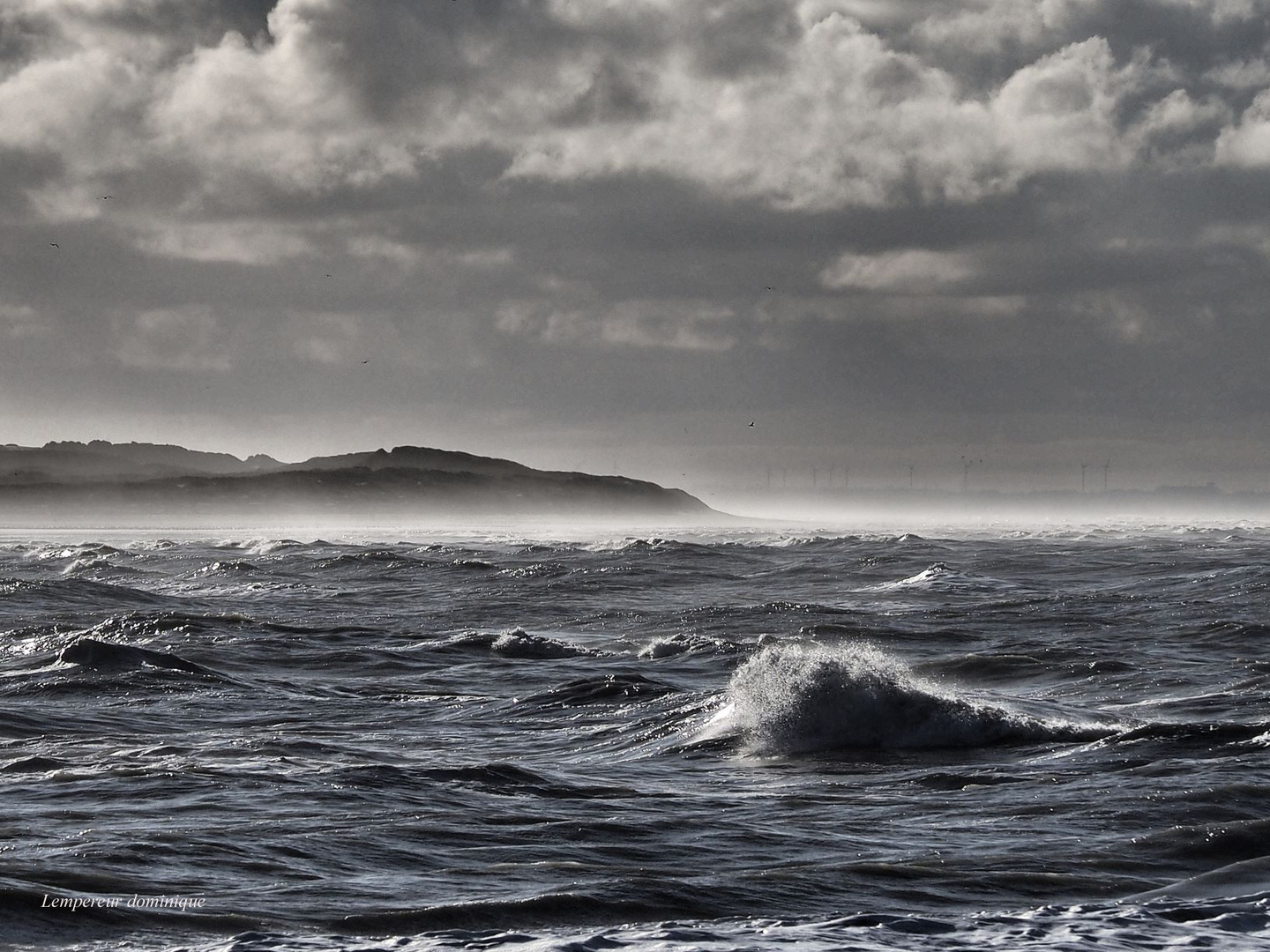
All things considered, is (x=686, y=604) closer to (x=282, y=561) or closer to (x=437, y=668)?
(x=437, y=668)

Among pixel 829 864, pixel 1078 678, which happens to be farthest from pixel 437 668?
pixel 829 864

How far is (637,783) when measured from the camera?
15234mm

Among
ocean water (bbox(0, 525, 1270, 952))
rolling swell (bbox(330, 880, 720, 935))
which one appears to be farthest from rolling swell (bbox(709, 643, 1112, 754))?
rolling swell (bbox(330, 880, 720, 935))

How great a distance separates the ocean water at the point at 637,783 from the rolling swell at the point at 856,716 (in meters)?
0.05

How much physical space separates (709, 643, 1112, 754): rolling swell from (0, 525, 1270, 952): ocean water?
51 mm

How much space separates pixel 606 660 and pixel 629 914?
19.0 meters

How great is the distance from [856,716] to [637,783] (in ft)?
13.6

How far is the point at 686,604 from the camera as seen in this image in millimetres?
44781

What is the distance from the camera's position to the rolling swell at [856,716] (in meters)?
17.8

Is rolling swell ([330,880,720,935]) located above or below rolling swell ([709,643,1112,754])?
below

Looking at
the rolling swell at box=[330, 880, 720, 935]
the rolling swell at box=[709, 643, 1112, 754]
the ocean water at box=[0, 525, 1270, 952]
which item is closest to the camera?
the rolling swell at box=[330, 880, 720, 935]

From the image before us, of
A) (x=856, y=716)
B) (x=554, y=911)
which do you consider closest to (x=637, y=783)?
(x=856, y=716)

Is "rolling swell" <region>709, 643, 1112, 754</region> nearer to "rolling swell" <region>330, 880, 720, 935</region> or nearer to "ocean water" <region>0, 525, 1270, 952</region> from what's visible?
"ocean water" <region>0, 525, 1270, 952</region>

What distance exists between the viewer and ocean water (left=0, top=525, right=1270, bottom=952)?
953 cm
